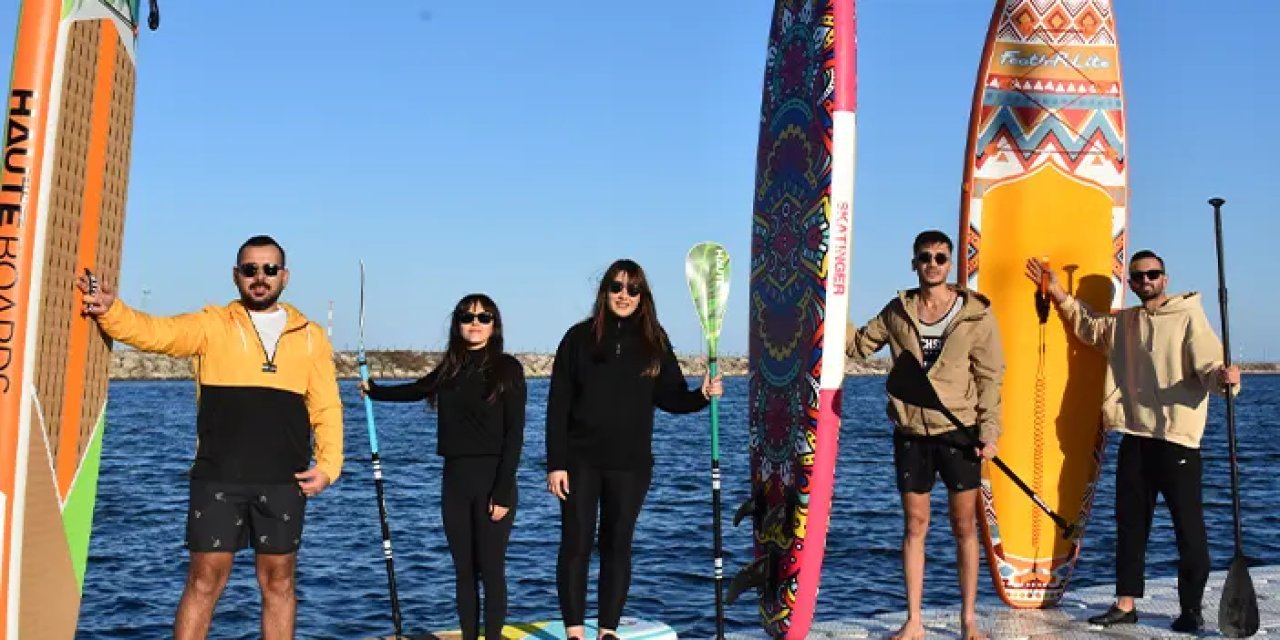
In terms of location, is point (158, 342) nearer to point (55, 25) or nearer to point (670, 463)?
point (55, 25)

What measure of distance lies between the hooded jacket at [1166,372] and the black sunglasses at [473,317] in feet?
10.1

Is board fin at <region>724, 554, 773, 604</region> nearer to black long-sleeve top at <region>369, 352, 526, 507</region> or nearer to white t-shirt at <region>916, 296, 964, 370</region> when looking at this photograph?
white t-shirt at <region>916, 296, 964, 370</region>

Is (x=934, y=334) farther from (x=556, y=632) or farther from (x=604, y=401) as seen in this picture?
(x=556, y=632)

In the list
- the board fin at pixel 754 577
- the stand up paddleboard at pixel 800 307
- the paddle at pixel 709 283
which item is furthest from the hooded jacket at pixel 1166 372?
the paddle at pixel 709 283

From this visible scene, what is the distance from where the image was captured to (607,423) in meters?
5.39

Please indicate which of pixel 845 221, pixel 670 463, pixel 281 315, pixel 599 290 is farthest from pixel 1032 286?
pixel 670 463

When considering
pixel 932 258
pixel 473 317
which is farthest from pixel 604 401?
pixel 932 258

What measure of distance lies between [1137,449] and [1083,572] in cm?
1007

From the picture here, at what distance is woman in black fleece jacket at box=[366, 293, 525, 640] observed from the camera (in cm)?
539

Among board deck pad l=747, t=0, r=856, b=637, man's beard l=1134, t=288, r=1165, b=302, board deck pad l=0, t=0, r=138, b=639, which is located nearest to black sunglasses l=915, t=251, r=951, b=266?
board deck pad l=747, t=0, r=856, b=637

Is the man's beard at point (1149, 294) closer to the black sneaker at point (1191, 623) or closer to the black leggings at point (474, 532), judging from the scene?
the black sneaker at point (1191, 623)

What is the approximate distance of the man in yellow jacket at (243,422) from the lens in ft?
15.5

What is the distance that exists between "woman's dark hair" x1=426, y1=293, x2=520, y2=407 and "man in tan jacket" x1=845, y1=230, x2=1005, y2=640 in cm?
171

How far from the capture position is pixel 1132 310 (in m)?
6.60
